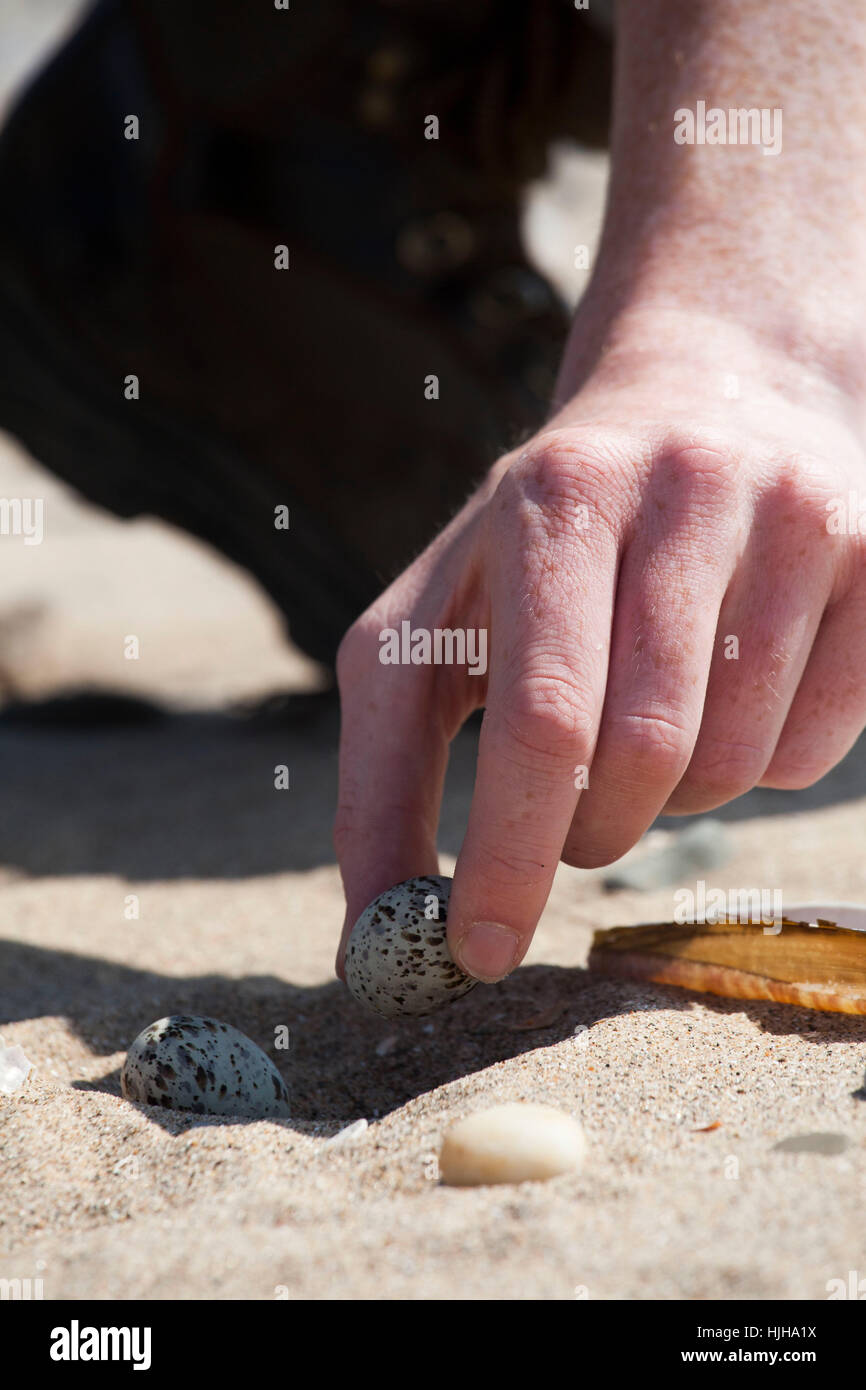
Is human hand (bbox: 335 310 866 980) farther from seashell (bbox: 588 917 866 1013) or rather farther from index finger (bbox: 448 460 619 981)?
seashell (bbox: 588 917 866 1013)

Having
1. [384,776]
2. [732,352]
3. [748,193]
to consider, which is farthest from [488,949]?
[748,193]

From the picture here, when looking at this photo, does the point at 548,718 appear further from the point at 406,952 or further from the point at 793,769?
the point at 793,769

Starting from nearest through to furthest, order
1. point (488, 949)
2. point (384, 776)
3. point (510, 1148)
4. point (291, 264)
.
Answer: point (510, 1148), point (488, 949), point (384, 776), point (291, 264)

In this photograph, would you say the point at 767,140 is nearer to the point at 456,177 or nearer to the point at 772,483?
the point at 772,483

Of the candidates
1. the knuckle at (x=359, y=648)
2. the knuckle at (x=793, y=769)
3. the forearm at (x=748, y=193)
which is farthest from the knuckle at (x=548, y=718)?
the forearm at (x=748, y=193)

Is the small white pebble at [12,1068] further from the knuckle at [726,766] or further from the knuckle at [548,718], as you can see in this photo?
the knuckle at [726,766]

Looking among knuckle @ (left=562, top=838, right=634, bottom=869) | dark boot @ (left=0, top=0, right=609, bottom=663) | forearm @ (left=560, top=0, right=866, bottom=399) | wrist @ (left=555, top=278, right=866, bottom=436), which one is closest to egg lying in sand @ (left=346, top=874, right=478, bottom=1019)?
knuckle @ (left=562, top=838, right=634, bottom=869)
